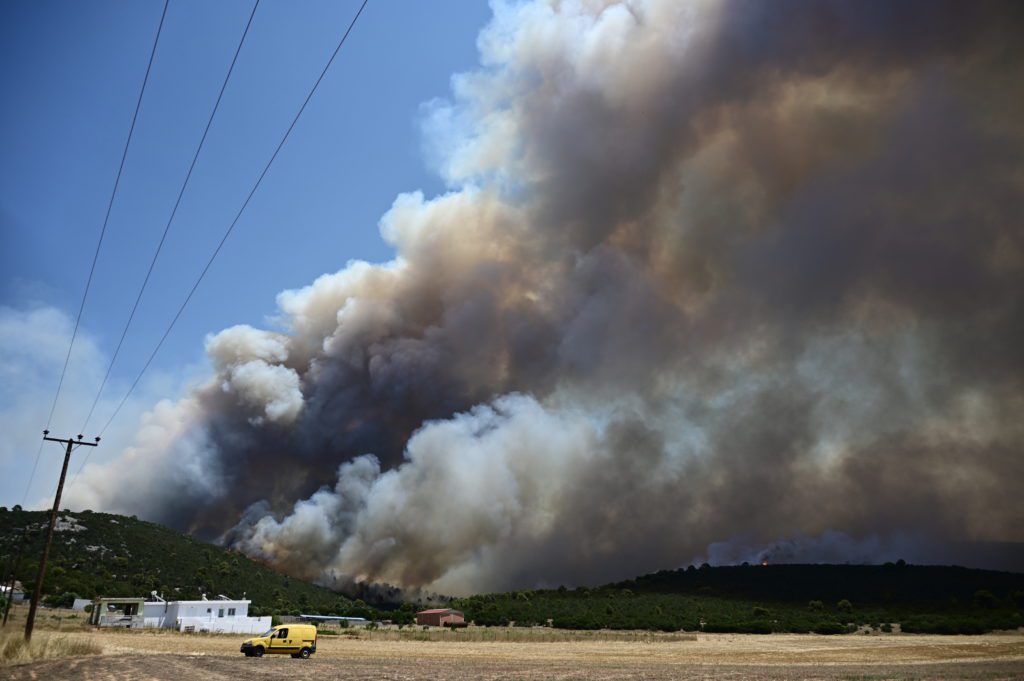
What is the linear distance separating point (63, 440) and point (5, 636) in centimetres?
1587

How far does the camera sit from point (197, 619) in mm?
84062

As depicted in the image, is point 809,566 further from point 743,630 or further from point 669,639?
point 669,639

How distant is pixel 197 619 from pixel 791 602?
121 metres

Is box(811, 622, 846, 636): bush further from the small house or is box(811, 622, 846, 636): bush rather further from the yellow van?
the yellow van

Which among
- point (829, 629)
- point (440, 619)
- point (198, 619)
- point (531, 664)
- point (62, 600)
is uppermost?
point (62, 600)

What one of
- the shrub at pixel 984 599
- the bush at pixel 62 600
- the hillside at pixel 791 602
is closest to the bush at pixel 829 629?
the hillside at pixel 791 602

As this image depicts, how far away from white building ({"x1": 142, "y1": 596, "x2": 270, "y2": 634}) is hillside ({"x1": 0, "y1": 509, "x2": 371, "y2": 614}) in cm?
1791

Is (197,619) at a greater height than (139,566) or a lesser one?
lesser

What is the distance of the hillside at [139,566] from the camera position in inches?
4363

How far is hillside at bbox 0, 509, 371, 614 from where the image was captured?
4363 inches

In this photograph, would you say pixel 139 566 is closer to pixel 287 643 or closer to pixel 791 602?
pixel 287 643

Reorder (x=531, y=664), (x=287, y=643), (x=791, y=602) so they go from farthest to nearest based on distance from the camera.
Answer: (x=791, y=602), (x=287, y=643), (x=531, y=664)

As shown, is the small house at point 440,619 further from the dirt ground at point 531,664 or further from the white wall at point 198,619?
the dirt ground at point 531,664

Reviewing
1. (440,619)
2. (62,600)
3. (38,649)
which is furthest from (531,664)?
(62,600)
